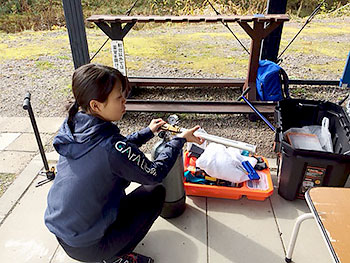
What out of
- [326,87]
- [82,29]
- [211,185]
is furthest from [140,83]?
[326,87]

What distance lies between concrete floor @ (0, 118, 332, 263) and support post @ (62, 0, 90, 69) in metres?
1.63

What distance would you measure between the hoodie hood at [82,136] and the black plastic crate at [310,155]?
4.47ft

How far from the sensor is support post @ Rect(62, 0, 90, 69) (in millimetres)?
3121

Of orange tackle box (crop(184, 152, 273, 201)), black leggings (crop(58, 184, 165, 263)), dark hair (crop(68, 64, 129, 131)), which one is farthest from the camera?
orange tackle box (crop(184, 152, 273, 201))

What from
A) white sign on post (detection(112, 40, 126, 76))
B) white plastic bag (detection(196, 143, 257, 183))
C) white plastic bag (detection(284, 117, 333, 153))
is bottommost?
white plastic bag (detection(196, 143, 257, 183))

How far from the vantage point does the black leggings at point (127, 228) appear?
157 centimetres

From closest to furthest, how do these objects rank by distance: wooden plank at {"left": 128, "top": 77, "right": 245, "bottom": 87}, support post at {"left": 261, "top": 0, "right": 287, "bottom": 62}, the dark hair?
the dark hair, support post at {"left": 261, "top": 0, "right": 287, "bottom": 62}, wooden plank at {"left": 128, "top": 77, "right": 245, "bottom": 87}

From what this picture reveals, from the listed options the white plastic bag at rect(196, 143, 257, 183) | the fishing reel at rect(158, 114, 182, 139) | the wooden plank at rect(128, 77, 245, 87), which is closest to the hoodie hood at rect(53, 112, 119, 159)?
the fishing reel at rect(158, 114, 182, 139)

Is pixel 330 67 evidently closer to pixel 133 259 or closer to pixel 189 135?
pixel 189 135

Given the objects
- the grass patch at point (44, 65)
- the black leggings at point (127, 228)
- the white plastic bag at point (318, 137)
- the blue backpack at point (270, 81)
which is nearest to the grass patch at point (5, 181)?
the black leggings at point (127, 228)

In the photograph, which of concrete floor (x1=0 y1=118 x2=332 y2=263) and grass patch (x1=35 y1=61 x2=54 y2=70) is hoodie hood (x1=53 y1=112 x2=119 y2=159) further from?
grass patch (x1=35 y1=61 x2=54 y2=70)

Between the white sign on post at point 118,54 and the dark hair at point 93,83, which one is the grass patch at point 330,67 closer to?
the white sign on post at point 118,54

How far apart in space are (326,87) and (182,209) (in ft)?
11.0

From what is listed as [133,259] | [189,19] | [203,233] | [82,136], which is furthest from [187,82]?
[82,136]
